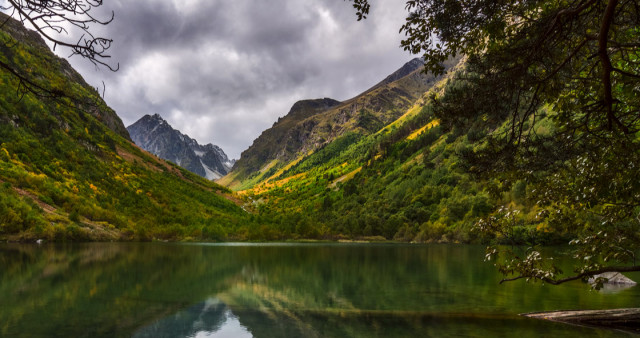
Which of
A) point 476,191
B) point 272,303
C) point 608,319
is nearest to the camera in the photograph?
point 608,319

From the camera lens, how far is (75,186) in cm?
8581

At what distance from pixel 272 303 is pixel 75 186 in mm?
82151

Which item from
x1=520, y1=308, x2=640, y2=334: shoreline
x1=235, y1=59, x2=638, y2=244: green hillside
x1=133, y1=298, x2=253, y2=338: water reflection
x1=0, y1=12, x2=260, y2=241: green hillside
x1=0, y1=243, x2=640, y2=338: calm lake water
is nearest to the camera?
x1=235, y1=59, x2=638, y2=244: green hillside

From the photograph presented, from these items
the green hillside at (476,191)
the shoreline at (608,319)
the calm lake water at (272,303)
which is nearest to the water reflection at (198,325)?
the calm lake water at (272,303)

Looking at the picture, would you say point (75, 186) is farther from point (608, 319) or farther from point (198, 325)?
point (608, 319)

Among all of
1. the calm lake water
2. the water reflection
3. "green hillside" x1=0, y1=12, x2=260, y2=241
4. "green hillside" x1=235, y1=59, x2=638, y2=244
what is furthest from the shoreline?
"green hillside" x1=0, y1=12, x2=260, y2=241

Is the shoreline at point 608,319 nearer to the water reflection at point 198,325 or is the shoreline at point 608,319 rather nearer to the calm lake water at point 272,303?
the calm lake water at point 272,303

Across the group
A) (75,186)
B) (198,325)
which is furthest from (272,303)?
(75,186)

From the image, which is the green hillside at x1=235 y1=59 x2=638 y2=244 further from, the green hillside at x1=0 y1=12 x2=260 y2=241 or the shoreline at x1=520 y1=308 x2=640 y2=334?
the green hillside at x1=0 y1=12 x2=260 y2=241

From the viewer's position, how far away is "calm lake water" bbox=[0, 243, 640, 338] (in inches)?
626

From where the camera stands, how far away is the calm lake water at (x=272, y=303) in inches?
626

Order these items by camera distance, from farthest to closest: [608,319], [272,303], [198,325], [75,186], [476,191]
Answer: [476,191] < [75,186] < [272,303] < [198,325] < [608,319]

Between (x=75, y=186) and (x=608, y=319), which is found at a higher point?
(x=75, y=186)

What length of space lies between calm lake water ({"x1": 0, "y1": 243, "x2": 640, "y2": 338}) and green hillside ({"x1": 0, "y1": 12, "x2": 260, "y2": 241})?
30194 millimetres
